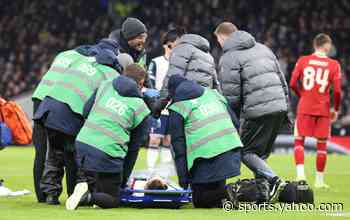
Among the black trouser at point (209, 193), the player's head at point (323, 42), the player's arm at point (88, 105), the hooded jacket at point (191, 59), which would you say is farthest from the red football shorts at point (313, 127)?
the player's arm at point (88, 105)

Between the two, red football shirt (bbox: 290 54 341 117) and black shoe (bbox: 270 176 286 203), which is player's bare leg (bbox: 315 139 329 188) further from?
black shoe (bbox: 270 176 286 203)

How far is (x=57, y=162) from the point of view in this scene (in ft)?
39.4

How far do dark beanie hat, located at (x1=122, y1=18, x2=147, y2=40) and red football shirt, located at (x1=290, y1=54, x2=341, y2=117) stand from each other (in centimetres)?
372

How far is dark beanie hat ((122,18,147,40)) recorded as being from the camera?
41.7 feet

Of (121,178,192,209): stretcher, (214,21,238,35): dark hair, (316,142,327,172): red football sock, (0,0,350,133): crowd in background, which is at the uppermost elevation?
(0,0,350,133): crowd in background

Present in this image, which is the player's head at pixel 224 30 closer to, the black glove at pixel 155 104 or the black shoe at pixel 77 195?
the black glove at pixel 155 104

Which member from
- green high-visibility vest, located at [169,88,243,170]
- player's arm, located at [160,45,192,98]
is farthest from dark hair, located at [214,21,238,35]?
green high-visibility vest, located at [169,88,243,170]

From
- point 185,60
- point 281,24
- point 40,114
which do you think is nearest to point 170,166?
point 185,60

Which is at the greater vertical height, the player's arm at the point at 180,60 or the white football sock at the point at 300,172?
the player's arm at the point at 180,60

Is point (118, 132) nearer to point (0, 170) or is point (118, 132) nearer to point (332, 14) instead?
point (0, 170)

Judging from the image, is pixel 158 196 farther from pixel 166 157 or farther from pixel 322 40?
pixel 166 157

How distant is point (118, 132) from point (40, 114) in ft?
3.79

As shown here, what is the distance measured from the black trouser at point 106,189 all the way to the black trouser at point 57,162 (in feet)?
2.18

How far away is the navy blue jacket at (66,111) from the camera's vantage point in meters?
11.8
